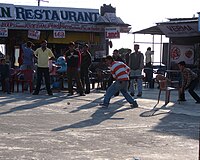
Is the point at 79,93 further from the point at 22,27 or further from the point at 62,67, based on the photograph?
the point at 22,27

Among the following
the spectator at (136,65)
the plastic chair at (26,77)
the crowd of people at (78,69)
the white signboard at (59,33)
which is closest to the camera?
the crowd of people at (78,69)

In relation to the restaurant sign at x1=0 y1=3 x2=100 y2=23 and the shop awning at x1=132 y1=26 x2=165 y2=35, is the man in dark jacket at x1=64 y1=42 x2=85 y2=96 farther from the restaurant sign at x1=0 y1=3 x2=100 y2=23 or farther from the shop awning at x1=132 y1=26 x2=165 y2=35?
the restaurant sign at x1=0 y1=3 x2=100 y2=23

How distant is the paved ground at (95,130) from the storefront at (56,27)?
1181 cm

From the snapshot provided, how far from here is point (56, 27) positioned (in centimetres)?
2888

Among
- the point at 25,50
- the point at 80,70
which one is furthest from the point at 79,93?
the point at 25,50

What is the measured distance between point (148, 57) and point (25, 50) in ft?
27.3

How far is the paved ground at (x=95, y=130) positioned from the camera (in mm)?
8641

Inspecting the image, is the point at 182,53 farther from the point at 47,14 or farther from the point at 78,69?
the point at 78,69

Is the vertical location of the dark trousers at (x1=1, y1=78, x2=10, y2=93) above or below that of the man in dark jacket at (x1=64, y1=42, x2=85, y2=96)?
below

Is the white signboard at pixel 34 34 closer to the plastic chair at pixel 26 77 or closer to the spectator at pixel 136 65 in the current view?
the plastic chair at pixel 26 77

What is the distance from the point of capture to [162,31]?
88.2 feet

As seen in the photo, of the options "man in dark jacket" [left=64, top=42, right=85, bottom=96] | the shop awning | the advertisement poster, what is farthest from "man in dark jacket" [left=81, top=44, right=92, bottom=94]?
the shop awning

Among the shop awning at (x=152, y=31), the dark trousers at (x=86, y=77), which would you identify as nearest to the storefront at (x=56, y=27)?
the shop awning at (x=152, y=31)

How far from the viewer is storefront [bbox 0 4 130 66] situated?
92.4 ft
